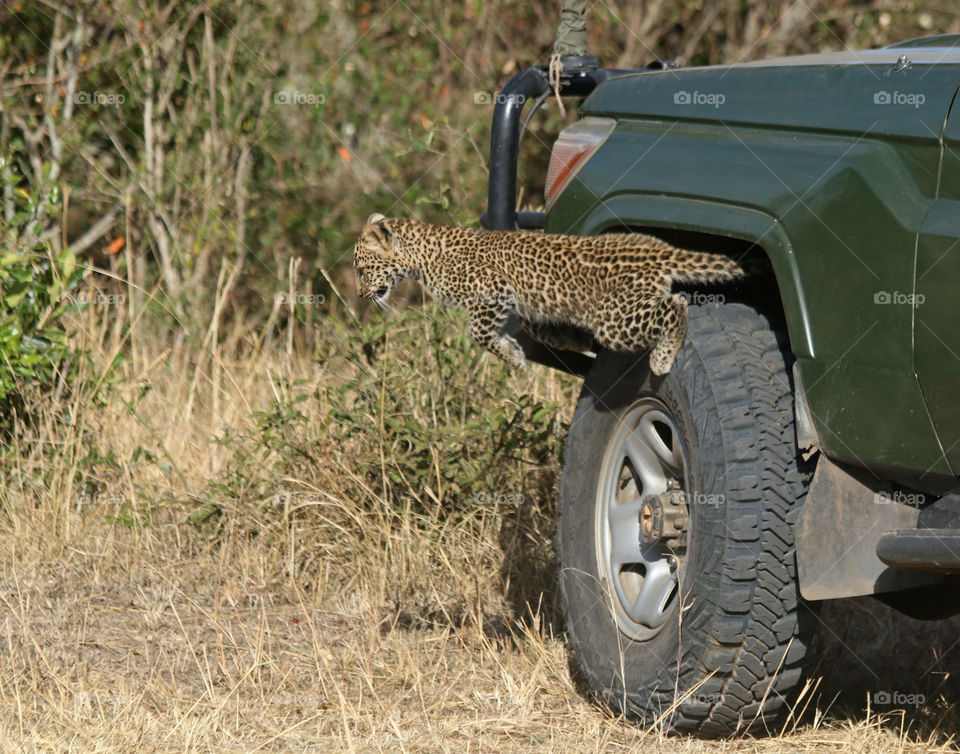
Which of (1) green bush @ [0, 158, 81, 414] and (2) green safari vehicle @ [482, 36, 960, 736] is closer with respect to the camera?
(2) green safari vehicle @ [482, 36, 960, 736]

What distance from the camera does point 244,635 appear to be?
4832mm

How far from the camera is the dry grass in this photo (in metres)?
4.00

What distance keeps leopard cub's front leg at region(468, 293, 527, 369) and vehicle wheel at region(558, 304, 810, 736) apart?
0.44 meters

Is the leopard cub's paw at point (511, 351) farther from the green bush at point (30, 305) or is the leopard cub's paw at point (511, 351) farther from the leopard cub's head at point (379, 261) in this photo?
the green bush at point (30, 305)

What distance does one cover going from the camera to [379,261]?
5.03m

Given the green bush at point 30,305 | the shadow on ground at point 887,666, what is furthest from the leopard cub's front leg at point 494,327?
the green bush at point 30,305

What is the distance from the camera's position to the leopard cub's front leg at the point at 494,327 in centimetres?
445

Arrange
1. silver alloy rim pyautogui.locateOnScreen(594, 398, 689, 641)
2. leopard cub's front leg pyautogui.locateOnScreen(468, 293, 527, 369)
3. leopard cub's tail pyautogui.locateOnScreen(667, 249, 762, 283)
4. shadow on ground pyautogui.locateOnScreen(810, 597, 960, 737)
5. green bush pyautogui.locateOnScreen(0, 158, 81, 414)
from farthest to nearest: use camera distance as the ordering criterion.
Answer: green bush pyautogui.locateOnScreen(0, 158, 81, 414) → leopard cub's front leg pyautogui.locateOnScreen(468, 293, 527, 369) → shadow on ground pyautogui.locateOnScreen(810, 597, 960, 737) → silver alloy rim pyautogui.locateOnScreen(594, 398, 689, 641) → leopard cub's tail pyautogui.locateOnScreen(667, 249, 762, 283)

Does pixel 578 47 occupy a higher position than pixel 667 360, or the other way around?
pixel 578 47

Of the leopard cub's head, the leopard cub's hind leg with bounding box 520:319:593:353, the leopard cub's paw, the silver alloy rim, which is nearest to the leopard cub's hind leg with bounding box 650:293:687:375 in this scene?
the silver alloy rim

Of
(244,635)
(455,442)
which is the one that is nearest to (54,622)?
(244,635)

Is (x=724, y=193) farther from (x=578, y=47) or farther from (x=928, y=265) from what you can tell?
(x=578, y=47)

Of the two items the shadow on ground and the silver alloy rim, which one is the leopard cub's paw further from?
the shadow on ground

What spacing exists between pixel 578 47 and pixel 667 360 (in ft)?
5.85
